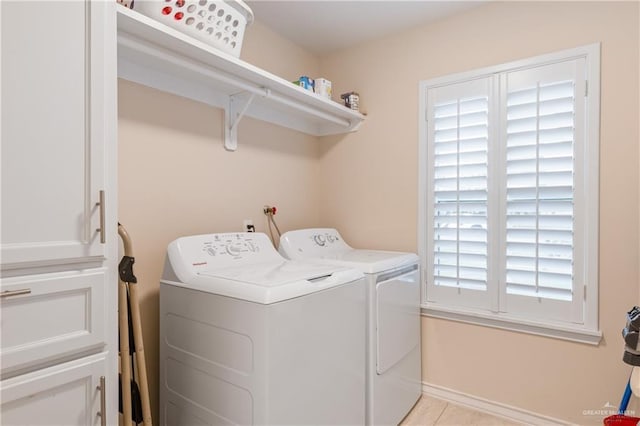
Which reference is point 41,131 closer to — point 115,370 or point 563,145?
point 115,370

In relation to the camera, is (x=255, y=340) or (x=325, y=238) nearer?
(x=255, y=340)

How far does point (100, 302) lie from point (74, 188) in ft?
1.16

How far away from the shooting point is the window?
6.10 feet

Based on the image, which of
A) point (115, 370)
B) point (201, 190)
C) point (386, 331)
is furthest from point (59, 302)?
point (386, 331)

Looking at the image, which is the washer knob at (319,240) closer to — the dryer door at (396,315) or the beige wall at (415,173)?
the beige wall at (415,173)

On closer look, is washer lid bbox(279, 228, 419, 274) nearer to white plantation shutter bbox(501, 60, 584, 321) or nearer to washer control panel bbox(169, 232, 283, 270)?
washer control panel bbox(169, 232, 283, 270)

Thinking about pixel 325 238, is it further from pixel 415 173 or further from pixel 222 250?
pixel 222 250

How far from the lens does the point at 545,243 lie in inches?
76.7

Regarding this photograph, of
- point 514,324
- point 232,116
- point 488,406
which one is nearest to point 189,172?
point 232,116

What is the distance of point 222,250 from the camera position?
1.75m

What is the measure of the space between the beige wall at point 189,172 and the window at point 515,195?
3.35 feet

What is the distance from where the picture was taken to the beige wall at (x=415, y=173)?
1782mm

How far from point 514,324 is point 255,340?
1.61 m

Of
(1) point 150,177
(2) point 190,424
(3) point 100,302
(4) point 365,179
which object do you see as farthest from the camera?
(4) point 365,179
